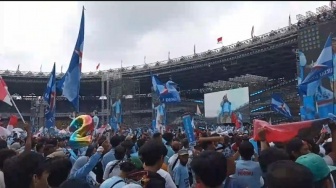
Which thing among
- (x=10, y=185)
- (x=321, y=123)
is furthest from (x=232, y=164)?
(x=10, y=185)

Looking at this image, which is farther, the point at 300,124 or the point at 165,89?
the point at 165,89

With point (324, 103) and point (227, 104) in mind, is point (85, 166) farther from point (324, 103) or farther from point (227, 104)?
point (227, 104)

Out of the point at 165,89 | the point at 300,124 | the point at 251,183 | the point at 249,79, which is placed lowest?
the point at 251,183

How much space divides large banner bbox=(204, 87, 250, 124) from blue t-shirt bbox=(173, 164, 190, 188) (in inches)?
1070

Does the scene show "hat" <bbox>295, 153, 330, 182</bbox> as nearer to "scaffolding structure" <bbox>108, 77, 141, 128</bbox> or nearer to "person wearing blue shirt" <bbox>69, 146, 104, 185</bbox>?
"person wearing blue shirt" <bbox>69, 146, 104, 185</bbox>

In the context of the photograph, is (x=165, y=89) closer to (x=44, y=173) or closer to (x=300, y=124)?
(x=300, y=124)

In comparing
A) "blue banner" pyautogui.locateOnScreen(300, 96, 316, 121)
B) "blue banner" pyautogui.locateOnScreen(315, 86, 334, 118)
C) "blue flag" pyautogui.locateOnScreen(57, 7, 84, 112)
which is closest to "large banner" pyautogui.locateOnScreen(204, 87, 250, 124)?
"blue banner" pyautogui.locateOnScreen(300, 96, 316, 121)

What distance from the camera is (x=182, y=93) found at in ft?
184

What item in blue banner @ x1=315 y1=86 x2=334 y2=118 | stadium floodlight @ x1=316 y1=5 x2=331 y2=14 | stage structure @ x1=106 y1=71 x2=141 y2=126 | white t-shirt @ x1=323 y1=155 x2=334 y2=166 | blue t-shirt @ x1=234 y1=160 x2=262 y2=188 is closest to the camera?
white t-shirt @ x1=323 y1=155 x2=334 y2=166

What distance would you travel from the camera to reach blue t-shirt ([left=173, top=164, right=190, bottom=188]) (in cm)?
518

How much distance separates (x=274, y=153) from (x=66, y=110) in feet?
186

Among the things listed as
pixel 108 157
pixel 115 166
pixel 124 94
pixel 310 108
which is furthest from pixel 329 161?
pixel 124 94

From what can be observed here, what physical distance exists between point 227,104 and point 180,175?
30.6 meters

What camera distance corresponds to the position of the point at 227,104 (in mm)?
35344
